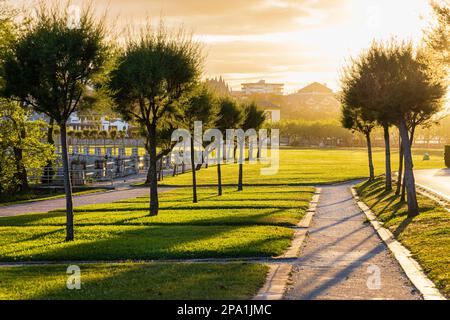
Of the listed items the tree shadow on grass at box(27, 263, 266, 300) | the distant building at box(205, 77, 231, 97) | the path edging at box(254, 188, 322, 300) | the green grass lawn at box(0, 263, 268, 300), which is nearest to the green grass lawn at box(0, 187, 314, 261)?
the path edging at box(254, 188, 322, 300)

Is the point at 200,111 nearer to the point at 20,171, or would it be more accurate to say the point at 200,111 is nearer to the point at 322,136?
the point at 20,171

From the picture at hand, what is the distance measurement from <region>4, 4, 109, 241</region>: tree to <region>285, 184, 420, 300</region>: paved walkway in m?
7.15

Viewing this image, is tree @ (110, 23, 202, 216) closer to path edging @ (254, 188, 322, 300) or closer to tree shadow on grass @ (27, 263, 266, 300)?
path edging @ (254, 188, 322, 300)

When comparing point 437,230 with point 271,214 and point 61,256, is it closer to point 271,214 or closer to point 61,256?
point 271,214

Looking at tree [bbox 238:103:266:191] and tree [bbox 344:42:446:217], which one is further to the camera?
tree [bbox 238:103:266:191]

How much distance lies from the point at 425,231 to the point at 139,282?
926cm

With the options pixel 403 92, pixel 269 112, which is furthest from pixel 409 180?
pixel 269 112

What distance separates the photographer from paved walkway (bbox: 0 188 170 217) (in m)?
28.3

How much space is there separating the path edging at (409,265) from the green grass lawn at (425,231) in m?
0.12

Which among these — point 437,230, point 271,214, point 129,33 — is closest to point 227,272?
point 437,230

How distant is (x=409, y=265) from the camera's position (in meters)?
12.9

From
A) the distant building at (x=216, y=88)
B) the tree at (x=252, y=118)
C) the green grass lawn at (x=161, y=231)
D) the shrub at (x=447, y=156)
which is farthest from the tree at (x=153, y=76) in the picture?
the shrub at (x=447, y=156)

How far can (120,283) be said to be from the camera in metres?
10.9

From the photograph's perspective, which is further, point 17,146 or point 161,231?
point 17,146
